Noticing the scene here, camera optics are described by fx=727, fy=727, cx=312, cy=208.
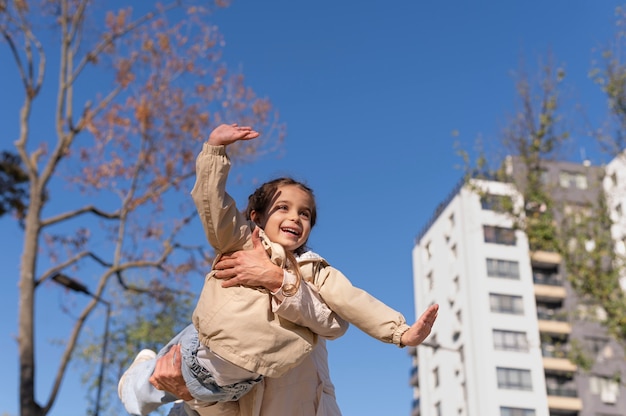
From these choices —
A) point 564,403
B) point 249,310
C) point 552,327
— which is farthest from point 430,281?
point 249,310

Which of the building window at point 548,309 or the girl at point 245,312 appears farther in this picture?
the building window at point 548,309

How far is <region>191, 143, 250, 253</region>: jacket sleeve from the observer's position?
3041 mm

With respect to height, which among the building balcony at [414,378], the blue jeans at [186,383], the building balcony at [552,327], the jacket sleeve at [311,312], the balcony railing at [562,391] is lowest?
the blue jeans at [186,383]

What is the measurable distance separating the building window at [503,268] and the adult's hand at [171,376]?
46.4 metres

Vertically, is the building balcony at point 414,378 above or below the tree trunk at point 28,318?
above

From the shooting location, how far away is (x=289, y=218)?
135 inches

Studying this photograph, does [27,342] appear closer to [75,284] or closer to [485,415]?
[75,284]

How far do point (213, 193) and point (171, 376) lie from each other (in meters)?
1.02

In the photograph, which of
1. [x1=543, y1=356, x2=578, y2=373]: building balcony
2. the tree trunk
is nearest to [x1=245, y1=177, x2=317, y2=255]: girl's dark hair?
the tree trunk

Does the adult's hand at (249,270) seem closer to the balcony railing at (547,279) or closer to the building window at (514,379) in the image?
the building window at (514,379)

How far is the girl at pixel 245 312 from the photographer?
A: 300 cm

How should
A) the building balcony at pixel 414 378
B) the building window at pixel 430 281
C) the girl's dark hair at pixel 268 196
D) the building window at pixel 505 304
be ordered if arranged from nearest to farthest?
the girl's dark hair at pixel 268 196 < the building window at pixel 505 304 < the building window at pixel 430 281 < the building balcony at pixel 414 378

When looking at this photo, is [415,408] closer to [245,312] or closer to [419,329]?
[419,329]

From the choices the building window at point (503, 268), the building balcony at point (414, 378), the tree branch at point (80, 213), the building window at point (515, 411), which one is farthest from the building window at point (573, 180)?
the tree branch at point (80, 213)
